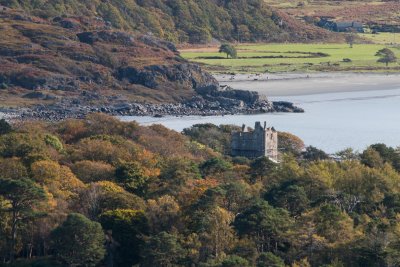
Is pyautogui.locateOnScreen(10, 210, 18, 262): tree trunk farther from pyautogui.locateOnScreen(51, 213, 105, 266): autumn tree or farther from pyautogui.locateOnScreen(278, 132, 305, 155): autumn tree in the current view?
pyautogui.locateOnScreen(278, 132, 305, 155): autumn tree

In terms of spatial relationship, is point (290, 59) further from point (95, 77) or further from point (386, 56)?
point (95, 77)

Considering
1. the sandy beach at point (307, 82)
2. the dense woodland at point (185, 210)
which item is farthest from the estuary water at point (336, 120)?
the dense woodland at point (185, 210)

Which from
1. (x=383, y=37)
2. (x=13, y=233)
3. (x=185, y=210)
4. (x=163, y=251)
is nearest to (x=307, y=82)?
(x=383, y=37)

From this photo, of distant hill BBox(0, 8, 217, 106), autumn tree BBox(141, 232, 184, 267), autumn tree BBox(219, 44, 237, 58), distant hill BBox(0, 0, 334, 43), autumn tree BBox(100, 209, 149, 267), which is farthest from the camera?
autumn tree BBox(219, 44, 237, 58)

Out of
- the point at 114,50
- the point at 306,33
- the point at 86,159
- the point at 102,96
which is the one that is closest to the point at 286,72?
the point at 114,50

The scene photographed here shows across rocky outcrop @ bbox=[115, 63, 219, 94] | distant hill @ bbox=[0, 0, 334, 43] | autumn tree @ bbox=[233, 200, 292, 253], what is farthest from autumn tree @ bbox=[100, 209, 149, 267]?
distant hill @ bbox=[0, 0, 334, 43]

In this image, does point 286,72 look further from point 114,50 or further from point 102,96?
point 102,96
